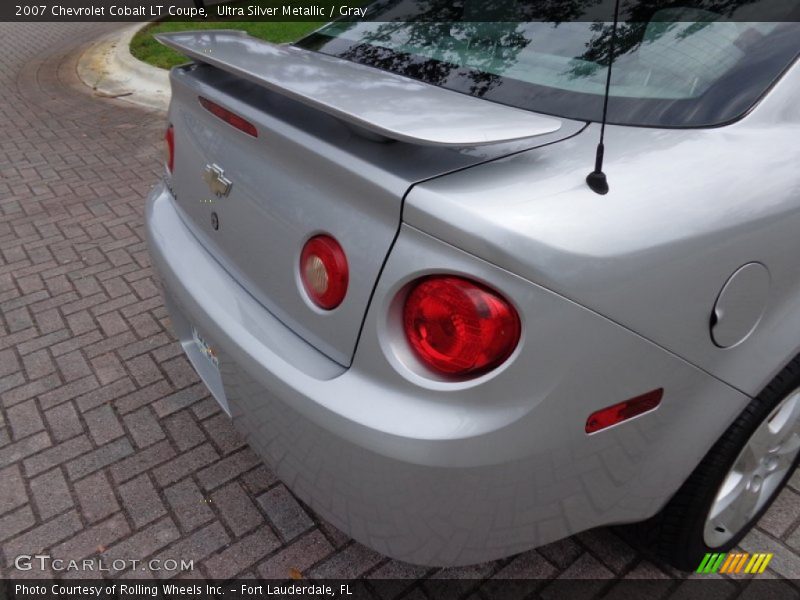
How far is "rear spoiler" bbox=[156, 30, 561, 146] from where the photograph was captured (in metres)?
1.25

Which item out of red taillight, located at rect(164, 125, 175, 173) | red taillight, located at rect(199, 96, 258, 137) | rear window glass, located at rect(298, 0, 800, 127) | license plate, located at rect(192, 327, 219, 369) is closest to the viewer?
rear window glass, located at rect(298, 0, 800, 127)

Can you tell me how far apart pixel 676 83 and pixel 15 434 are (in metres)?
2.55

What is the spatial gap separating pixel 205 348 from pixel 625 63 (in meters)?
1.39

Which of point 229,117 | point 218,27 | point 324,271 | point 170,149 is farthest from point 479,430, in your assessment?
point 218,27

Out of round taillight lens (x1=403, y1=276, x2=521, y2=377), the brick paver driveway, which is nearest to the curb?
the brick paver driveway

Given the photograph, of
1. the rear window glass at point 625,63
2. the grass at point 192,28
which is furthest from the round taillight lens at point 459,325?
the grass at point 192,28

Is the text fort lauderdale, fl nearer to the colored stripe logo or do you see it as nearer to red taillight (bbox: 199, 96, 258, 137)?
red taillight (bbox: 199, 96, 258, 137)

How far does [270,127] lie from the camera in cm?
157

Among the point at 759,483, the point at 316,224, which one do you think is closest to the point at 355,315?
the point at 316,224

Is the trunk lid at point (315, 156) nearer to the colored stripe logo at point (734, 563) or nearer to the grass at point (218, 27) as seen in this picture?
the colored stripe logo at point (734, 563)

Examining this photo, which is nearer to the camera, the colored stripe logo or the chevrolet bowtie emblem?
the chevrolet bowtie emblem

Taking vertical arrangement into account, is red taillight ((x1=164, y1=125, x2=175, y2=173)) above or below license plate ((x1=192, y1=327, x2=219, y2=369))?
above

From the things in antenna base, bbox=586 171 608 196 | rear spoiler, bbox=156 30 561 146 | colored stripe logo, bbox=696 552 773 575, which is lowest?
colored stripe logo, bbox=696 552 773 575

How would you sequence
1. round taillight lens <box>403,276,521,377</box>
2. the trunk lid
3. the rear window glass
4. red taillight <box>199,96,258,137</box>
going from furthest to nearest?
red taillight <box>199,96,258,137</box>, the rear window glass, the trunk lid, round taillight lens <box>403,276,521,377</box>
